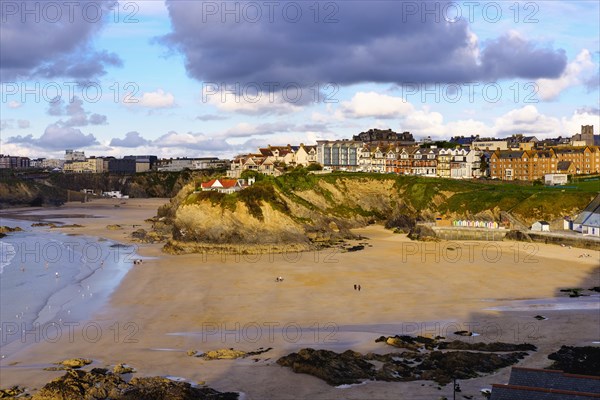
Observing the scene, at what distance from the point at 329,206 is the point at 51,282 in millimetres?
45808

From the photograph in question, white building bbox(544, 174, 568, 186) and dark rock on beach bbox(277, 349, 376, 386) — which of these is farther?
white building bbox(544, 174, 568, 186)

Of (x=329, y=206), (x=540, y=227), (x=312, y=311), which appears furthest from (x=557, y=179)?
(x=312, y=311)

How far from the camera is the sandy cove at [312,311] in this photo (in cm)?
2708

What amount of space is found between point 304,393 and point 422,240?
1913 inches

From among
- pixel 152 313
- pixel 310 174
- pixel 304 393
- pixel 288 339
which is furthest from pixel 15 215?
pixel 304 393

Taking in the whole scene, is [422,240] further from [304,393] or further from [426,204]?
[304,393]

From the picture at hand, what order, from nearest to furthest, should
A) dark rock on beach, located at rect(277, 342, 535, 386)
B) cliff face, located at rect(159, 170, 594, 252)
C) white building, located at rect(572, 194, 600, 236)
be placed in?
dark rock on beach, located at rect(277, 342, 535, 386)
white building, located at rect(572, 194, 600, 236)
cliff face, located at rect(159, 170, 594, 252)

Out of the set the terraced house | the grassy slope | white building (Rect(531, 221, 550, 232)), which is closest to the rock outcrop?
the grassy slope

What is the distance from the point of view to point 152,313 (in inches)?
1526

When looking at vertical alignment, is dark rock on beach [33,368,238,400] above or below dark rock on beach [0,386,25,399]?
above

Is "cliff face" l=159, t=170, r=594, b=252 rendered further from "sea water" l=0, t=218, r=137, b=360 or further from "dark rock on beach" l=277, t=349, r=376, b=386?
"dark rock on beach" l=277, t=349, r=376, b=386

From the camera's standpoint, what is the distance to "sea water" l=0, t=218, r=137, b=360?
35531 millimetres

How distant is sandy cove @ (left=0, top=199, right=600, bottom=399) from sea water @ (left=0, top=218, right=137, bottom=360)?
61.5 inches

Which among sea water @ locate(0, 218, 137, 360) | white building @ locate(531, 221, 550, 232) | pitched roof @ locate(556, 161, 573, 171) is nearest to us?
sea water @ locate(0, 218, 137, 360)
